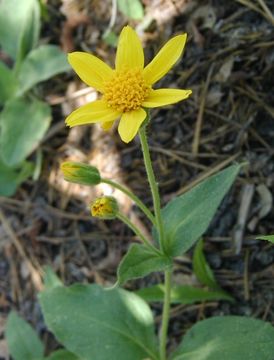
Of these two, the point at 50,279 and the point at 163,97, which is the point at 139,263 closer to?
the point at 163,97

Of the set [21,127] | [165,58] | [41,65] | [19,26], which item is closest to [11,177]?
[21,127]

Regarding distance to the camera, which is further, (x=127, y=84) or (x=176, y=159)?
(x=176, y=159)

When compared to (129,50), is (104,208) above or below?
below

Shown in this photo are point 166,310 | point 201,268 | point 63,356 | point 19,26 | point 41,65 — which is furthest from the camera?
point 19,26

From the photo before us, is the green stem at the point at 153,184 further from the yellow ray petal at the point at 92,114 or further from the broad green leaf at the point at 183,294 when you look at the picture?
the broad green leaf at the point at 183,294

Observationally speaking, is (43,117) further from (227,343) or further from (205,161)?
(227,343)

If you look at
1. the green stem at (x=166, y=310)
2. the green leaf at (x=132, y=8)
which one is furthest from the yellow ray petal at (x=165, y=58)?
the green leaf at (x=132, y=8)
